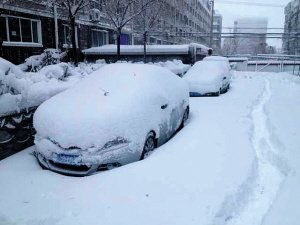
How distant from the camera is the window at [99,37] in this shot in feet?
79.6

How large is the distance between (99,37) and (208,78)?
15505mm

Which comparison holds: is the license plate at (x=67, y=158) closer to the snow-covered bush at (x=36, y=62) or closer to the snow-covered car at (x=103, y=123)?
the snow-covered car at (x=103, y=123)

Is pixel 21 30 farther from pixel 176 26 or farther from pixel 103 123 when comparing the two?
pixel 176 26

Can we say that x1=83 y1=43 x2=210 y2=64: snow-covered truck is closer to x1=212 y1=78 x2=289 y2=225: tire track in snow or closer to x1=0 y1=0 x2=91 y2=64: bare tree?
x1=0 y1=0 x2=91 y2=64: bare tree

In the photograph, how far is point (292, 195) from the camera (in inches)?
154

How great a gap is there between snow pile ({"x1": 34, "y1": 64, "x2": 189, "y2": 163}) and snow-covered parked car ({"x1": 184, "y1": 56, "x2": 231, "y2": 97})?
549 centimetres

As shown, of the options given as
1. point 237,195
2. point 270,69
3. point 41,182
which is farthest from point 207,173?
point 270,69

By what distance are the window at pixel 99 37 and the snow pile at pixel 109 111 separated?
1907cm

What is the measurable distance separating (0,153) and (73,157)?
151 cm

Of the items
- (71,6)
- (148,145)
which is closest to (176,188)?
(148,145)

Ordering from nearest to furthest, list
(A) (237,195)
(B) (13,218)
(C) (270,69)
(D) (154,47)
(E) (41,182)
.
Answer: (B) (13,218), (A) (237,195), (E) (41,182), (D) (154,47), (C) (270,69)

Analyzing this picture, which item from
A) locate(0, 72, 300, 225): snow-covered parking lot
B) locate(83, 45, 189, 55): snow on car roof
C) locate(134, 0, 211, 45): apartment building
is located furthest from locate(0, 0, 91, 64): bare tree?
locate(0, 72, 300, 225): snow-covered parking lot

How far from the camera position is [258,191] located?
4.04 metres

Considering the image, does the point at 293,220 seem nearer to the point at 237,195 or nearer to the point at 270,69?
the point at 237,195
